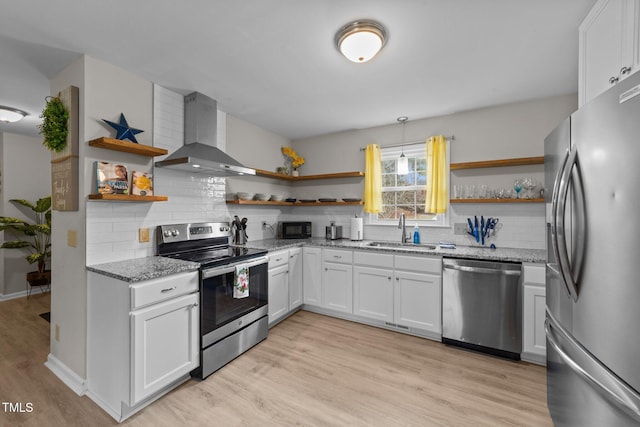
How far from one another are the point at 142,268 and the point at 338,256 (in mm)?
2051

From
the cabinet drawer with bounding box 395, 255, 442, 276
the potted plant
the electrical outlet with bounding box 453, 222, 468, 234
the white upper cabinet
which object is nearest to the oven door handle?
the cabinet drawer with bounding box 395, 255, 442, 276

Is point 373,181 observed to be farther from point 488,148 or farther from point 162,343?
point 162,343

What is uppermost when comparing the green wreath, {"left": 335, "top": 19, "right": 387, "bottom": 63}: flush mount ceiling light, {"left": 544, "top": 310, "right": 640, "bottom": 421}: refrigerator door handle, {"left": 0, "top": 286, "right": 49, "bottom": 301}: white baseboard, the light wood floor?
{"left": 335, "top": 19, "right": 387, "bottom": 63}: flush mount ceiling light

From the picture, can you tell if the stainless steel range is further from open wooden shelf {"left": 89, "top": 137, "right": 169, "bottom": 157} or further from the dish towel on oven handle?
open wooden shelf {"left": 89, "top": 137, "right": 169, "bottom": 157}

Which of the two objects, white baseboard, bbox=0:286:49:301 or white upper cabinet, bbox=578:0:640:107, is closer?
white upper cabinet, bbox=578:0:640:107

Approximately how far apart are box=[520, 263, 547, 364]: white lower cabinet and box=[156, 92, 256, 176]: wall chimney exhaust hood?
2927mm

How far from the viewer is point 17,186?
4184 millimetres

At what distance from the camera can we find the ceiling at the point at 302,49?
5.35 feet

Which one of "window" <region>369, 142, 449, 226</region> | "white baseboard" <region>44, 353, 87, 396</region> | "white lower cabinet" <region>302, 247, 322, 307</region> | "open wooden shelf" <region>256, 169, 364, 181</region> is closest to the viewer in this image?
"white baseboard" <region>44, 353, 87, 396</region>

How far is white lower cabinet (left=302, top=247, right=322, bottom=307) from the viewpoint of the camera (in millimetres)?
3488

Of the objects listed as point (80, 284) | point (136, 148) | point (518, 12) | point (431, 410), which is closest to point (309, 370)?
point (431, 410)

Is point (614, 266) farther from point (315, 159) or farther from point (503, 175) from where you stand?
point (315, 159)

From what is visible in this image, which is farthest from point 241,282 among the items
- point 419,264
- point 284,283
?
point 419,264

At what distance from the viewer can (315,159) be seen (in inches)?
174
